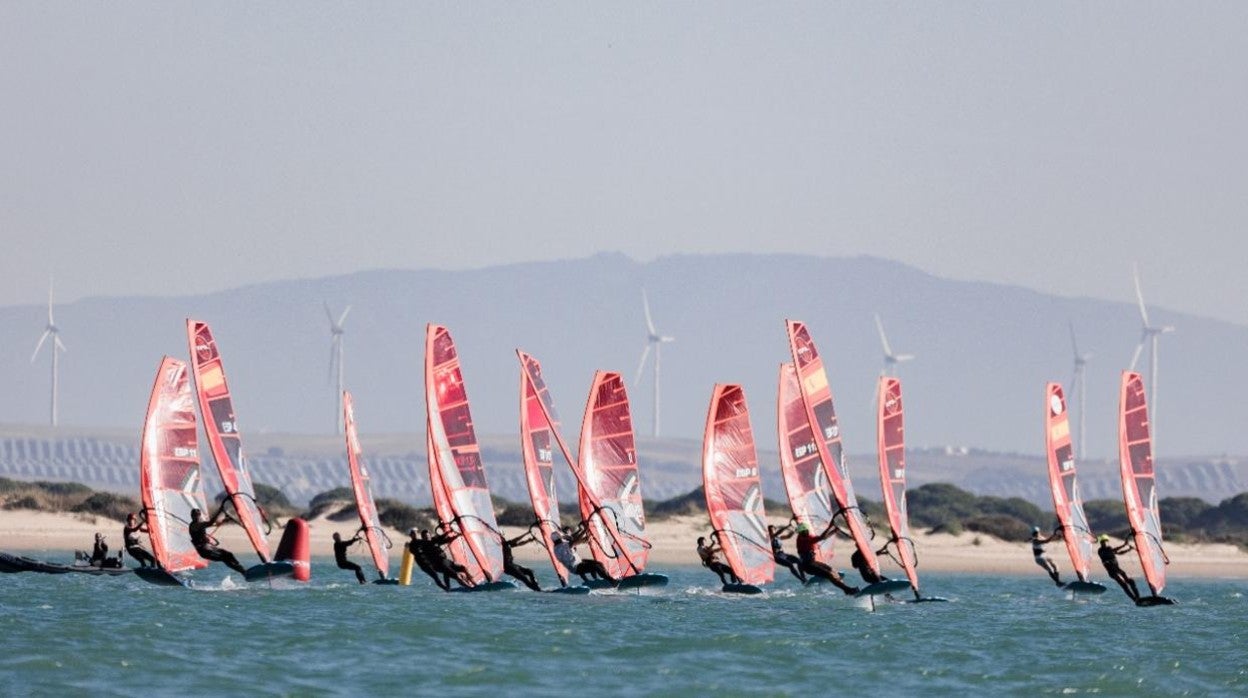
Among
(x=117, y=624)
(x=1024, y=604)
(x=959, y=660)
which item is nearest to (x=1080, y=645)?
(x=959, y=660)

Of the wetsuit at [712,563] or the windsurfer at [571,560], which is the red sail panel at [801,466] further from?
the windsurfer at [571,560]

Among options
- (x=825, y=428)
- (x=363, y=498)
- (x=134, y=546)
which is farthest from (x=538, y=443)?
(x=134, y=546)

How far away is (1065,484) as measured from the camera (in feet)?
151

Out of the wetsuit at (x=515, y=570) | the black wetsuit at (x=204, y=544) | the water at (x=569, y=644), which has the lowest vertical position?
the water at (x=569, y=644)

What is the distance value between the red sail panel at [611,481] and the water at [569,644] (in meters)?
1.38


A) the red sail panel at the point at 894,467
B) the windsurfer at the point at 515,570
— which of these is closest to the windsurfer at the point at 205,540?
the windsurfer at the point at 515,570

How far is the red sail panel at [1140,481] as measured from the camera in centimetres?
4375

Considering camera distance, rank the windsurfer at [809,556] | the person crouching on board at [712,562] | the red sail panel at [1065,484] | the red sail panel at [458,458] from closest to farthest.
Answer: the windsurfer at [809,556] < the red sail panel at [458,458] < the person crouching on board at [712,562] < the red sail panel at [1065,484]

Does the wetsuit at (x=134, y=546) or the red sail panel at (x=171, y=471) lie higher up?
the red sail panel at (x=171, y=471)

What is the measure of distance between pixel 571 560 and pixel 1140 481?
433 inches

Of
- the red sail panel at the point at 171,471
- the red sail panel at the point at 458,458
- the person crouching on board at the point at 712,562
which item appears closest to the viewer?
the red sail panel at the point at 171,471

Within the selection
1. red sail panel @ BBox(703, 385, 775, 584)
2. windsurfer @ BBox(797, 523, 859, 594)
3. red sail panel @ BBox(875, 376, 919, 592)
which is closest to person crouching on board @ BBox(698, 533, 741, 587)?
red sail panel @ BBox(703, 385, 775, 584)

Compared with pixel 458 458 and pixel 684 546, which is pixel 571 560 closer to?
pixel 458 458

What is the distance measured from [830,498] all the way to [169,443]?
1321 cm
